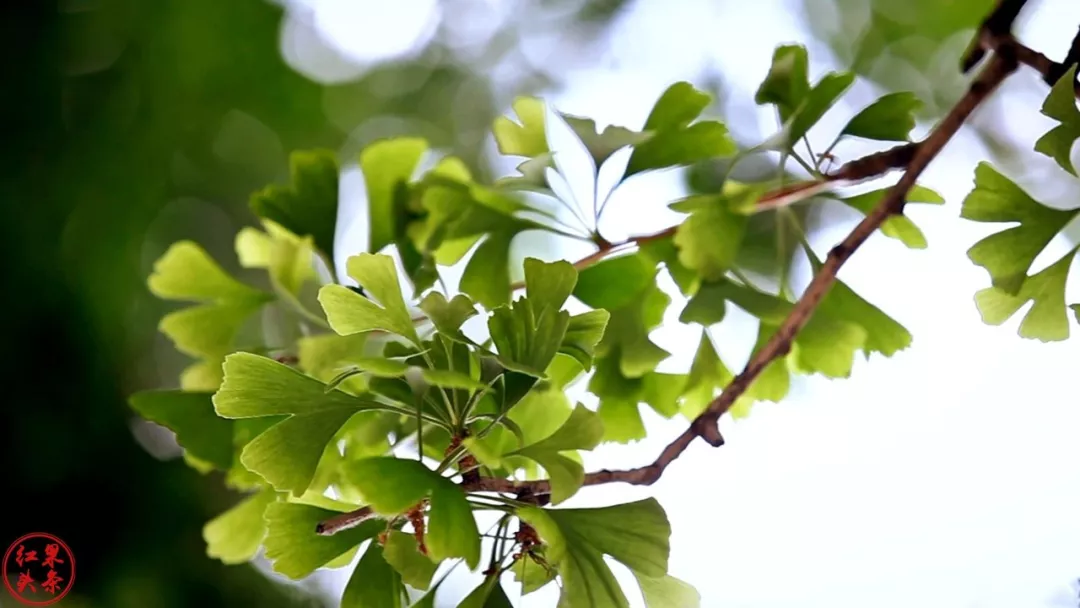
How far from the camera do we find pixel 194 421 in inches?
18.8

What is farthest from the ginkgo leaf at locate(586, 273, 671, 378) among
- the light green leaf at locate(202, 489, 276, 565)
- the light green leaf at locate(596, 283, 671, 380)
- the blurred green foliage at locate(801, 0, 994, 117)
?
the blurred green foliage at locate(801, 0, 994, 117)

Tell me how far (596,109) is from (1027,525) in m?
0.49

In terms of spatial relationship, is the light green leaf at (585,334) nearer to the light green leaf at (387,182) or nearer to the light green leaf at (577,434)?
the light green leaf at (577,434)

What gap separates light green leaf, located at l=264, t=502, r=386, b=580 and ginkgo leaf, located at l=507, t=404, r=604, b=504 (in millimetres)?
88

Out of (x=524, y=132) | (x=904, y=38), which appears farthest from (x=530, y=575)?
(x=904, y=38)

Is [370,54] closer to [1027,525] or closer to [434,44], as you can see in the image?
[434,44]

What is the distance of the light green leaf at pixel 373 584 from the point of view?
36 cm

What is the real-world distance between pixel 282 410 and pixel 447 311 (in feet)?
0.25

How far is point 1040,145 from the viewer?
36cm

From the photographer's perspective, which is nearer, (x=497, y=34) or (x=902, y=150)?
(x=902, y=150)

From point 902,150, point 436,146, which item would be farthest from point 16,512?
point 902,150

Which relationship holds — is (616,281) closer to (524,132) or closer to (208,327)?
(524,132)

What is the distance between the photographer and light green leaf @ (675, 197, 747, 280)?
0.40m

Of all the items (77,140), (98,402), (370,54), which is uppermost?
(370,54)
